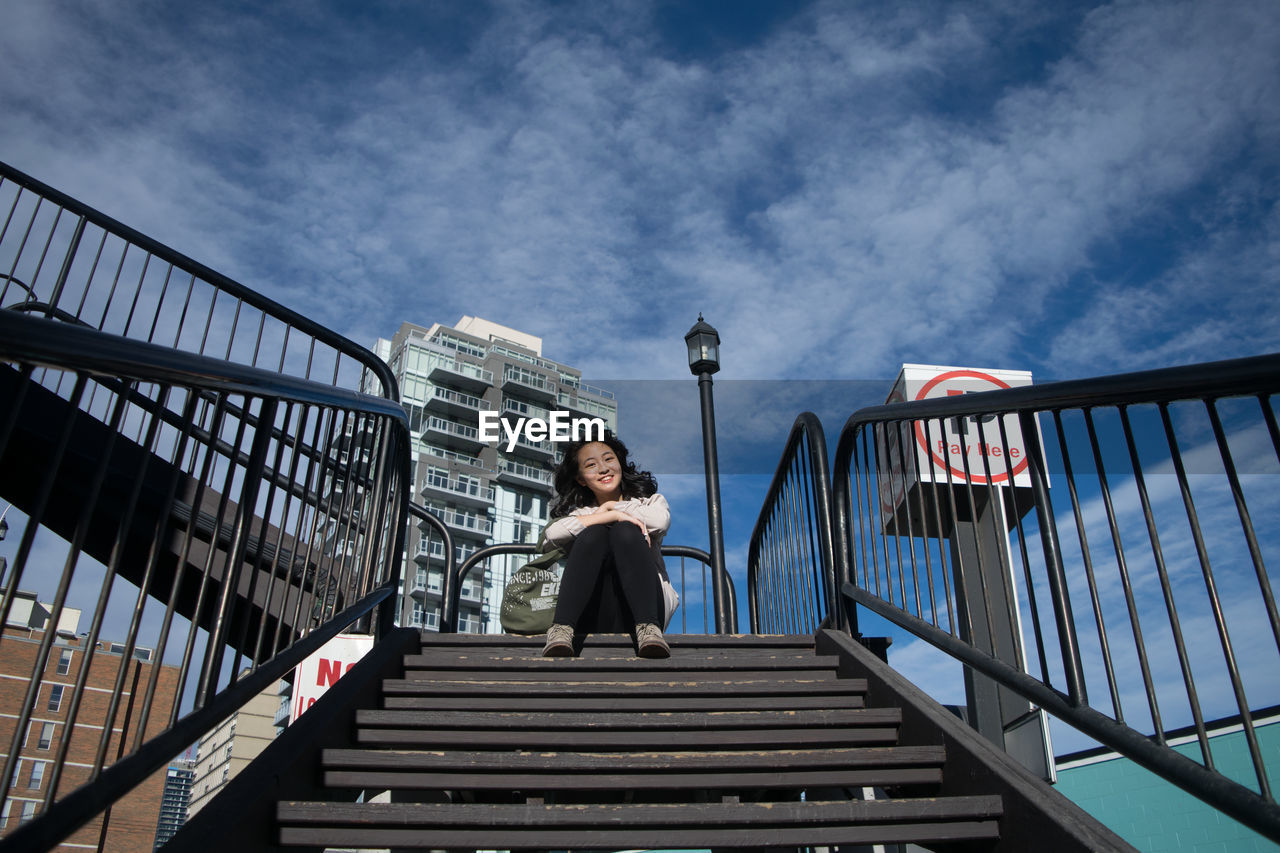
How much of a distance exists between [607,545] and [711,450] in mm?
2986

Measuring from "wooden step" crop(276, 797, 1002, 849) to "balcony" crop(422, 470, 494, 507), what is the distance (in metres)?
Result: 48.4

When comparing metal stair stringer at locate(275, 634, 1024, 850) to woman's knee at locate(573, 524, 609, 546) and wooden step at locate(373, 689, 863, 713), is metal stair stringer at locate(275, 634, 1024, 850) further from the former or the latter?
woman's knee at locate(573, 524, 609, 546)

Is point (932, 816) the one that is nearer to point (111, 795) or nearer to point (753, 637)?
point (753, 637)

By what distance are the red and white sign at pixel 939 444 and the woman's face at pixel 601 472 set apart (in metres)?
1.35

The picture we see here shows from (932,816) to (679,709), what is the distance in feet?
2.97

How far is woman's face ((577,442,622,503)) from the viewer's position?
14.3 ft

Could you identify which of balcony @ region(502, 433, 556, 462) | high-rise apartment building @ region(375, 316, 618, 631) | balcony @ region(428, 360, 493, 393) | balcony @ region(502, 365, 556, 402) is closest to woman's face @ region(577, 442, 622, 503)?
high-rise apartment building @ region(375, 316, 618, 631)

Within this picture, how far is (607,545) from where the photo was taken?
12.5 feet

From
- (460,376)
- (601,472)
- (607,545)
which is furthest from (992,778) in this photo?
(460,376)

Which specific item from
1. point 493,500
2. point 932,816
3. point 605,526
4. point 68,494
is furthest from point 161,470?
point 493,500

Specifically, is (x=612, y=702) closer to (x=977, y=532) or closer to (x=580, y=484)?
(x=977, y=532)

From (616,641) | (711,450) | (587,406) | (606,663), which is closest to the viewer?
(606,663)

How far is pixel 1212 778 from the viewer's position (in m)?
1.51

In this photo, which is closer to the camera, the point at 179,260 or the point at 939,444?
the point at 939,444
